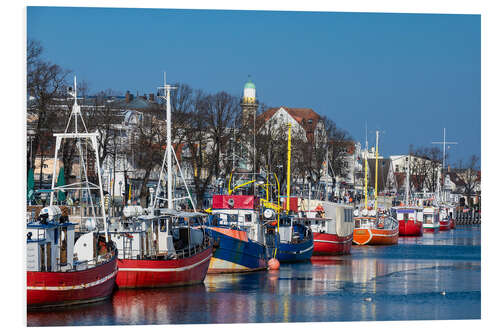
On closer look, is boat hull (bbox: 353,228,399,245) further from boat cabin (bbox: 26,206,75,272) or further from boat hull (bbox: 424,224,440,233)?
boat cabin (bbox: 26,206,75,272)

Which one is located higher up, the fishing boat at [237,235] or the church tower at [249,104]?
the church tower at [249,104]

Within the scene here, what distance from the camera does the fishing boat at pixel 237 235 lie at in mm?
36656

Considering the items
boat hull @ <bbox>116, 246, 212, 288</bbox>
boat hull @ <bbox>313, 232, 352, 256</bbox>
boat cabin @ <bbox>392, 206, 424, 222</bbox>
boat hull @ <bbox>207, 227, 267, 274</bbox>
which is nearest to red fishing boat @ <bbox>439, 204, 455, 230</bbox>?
boat cabin @ <bbox>392, 206, 424, 222</bbox>

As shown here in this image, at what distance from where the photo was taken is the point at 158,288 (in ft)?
97.5

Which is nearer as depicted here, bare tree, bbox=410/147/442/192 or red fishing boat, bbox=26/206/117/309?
red fishing boat, bbox=26/206/117/309

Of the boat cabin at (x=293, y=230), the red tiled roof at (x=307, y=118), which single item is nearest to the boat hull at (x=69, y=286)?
the boat cabin at (x=293, y=230)

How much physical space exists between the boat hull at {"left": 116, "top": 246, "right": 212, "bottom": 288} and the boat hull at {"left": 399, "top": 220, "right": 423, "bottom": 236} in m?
50.7

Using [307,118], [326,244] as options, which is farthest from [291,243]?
[307,118]

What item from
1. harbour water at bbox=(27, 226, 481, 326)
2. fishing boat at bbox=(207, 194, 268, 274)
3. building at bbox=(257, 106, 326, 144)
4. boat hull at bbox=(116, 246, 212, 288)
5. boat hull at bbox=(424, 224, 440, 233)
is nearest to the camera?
harbour water at bbox=(27, 226, 481, 326)

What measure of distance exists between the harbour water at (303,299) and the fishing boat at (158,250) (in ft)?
1.37

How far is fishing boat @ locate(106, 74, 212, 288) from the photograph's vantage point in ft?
96.7

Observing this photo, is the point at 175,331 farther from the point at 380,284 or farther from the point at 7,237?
the point at 380,284

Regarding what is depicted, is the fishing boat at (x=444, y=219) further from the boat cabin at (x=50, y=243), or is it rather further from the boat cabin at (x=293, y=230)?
the boat cabin at (x=50, y=243)
